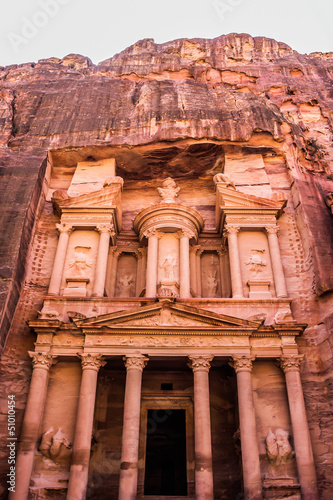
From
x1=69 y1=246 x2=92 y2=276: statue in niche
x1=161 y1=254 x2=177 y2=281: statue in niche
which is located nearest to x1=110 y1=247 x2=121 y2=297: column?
A: x1=69 y1=246 x2=92 y2=276: statue in niche

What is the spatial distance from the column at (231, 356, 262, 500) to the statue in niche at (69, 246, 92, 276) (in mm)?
6524

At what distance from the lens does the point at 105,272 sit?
15.3m

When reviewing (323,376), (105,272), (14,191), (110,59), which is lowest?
(323,376)

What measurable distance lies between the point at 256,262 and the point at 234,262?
35.0 inches

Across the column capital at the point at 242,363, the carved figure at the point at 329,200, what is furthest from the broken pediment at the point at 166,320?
the carved figure at the point at 329,200

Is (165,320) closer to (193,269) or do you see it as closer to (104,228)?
(193,269)

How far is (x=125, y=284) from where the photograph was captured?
17.4 meters

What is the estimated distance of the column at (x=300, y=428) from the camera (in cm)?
1107

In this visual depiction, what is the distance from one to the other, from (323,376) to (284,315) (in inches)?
87.4

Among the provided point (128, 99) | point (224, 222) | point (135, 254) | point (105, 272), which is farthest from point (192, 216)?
point (128, 99)

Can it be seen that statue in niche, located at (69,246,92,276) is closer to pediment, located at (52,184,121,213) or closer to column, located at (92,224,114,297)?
column, located at (92,224,114,297)

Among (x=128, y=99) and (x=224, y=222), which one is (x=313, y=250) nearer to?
(x=224, y=222)

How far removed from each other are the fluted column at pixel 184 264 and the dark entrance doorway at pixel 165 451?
165 inches

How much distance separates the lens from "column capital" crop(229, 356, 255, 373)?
12602mm
